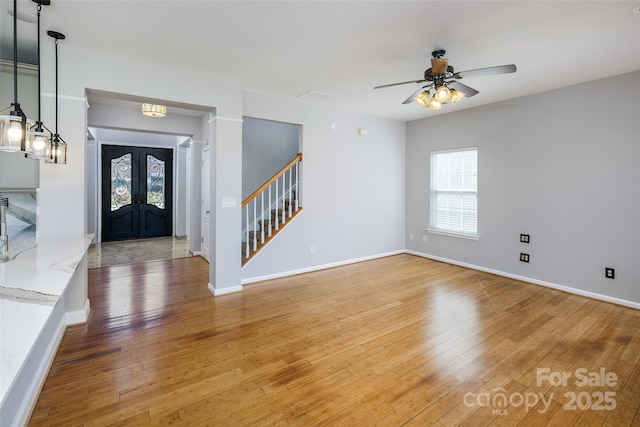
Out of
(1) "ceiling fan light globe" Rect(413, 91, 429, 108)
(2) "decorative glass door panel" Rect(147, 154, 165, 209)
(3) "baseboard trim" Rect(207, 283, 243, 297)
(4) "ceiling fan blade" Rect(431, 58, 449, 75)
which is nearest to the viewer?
(4) "ceiling fan blade" Rect(431, 58, 449, 75)

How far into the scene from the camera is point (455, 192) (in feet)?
18.1

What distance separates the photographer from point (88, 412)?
1.86m

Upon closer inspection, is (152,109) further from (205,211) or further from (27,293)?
(27,293)

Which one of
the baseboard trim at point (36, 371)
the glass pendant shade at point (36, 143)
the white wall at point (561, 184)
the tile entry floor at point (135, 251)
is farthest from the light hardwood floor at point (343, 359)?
the tile entry floor at point (135, 251)

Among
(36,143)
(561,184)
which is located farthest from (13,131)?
(561,184)

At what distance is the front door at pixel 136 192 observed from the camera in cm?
741

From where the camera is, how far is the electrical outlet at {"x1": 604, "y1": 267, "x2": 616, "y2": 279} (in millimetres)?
3719

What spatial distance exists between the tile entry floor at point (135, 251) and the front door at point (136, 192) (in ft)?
1.39

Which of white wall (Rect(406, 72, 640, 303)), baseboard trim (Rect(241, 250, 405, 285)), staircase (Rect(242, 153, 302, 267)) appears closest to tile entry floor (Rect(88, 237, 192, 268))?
staircase (Rect(242, 153, 302, 267))

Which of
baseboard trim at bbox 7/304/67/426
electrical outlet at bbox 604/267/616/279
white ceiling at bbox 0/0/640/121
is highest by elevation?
white ceiling at bbox 0/0/640/121

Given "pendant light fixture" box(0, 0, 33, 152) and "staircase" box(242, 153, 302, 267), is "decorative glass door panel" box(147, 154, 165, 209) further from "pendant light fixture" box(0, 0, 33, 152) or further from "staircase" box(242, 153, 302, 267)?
"pendant light fixture" box(0, 0, 33, 152)

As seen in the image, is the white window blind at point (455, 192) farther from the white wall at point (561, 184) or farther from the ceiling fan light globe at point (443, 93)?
the ceiling fan light globe at point (443, 93)

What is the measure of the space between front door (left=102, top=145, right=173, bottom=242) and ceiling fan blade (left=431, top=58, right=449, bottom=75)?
7.33 meters

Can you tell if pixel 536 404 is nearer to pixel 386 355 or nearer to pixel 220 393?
pixel 386 355
